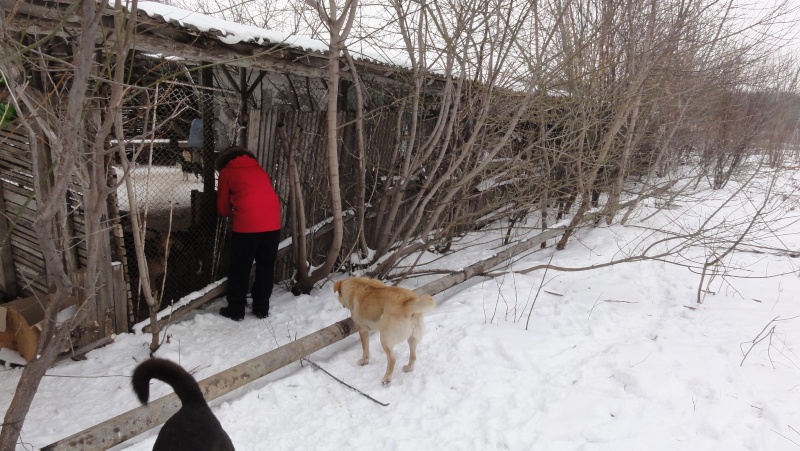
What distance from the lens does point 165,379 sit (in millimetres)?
2438

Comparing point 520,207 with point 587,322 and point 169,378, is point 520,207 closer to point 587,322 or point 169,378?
point 587,322

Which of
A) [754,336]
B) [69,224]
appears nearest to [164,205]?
[69,224]

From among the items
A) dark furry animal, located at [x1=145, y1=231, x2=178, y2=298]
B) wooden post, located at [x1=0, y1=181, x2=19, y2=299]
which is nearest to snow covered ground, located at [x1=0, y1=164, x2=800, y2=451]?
dark furry animal, located at [x1=145, y1=231, x2=178, y2=298]

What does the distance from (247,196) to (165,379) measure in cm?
277

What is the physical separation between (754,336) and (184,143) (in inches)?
308

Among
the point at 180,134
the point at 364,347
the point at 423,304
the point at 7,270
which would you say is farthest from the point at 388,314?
the point at 180,134

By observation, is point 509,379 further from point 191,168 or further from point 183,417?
point 191,168

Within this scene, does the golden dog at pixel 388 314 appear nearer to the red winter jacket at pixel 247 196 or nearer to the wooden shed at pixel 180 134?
the red winter jacket at pixel 247 196

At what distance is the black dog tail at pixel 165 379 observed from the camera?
7.64ft

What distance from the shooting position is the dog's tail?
3578 mm

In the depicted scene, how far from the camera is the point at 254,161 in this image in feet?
16.3

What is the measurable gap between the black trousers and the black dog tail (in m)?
2.73

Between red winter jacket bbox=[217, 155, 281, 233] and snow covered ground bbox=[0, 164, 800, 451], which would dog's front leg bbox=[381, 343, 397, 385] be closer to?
snow covered ground bbox=[0, 164, 800, 451]

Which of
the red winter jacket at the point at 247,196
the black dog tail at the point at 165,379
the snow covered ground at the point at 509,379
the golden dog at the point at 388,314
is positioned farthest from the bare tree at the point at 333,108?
the black dog tail at the point at 165,379
